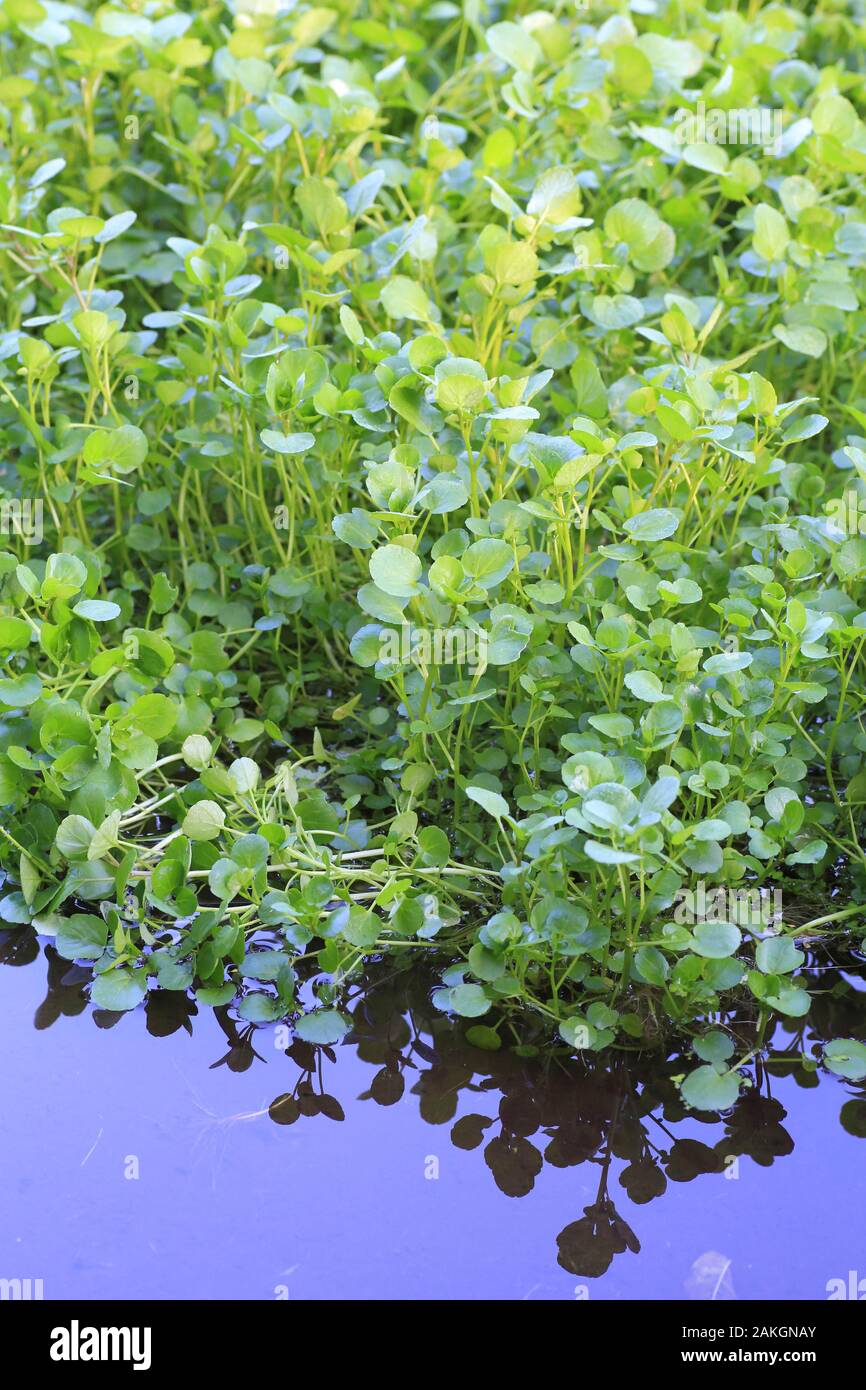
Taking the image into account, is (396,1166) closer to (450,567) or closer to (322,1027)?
Result: (322,1027)

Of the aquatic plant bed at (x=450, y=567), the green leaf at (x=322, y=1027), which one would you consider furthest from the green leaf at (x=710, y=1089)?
the green leaf at (x=322, y=1027)

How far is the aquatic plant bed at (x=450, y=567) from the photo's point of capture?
3.99ft

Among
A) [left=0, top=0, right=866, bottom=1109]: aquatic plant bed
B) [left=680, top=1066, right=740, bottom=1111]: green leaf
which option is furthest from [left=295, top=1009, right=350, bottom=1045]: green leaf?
[left=680, top=1066, right=740, bottom=1111]: green leaf

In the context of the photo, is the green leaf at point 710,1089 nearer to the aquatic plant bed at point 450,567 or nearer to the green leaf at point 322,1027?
the aquatic plant bed at point 450,567

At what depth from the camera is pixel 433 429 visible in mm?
1333

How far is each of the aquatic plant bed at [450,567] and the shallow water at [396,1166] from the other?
0.04 metres

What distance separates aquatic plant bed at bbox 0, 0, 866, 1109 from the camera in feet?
3.99

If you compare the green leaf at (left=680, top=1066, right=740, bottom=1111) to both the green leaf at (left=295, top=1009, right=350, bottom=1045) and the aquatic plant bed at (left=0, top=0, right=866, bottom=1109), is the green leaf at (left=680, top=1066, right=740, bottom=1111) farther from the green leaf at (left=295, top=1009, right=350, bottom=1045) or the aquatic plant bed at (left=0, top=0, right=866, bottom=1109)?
the green leaf at (left=295, top=1009, right=350, bottom=1045)

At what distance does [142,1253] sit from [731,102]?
64.7 inches

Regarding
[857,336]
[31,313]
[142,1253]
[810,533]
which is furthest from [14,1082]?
[857,336]

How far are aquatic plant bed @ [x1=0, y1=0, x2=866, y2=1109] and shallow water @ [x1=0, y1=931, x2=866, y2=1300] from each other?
42 millimetres

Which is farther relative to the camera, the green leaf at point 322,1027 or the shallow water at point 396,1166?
the green leaf at point 322,1027
